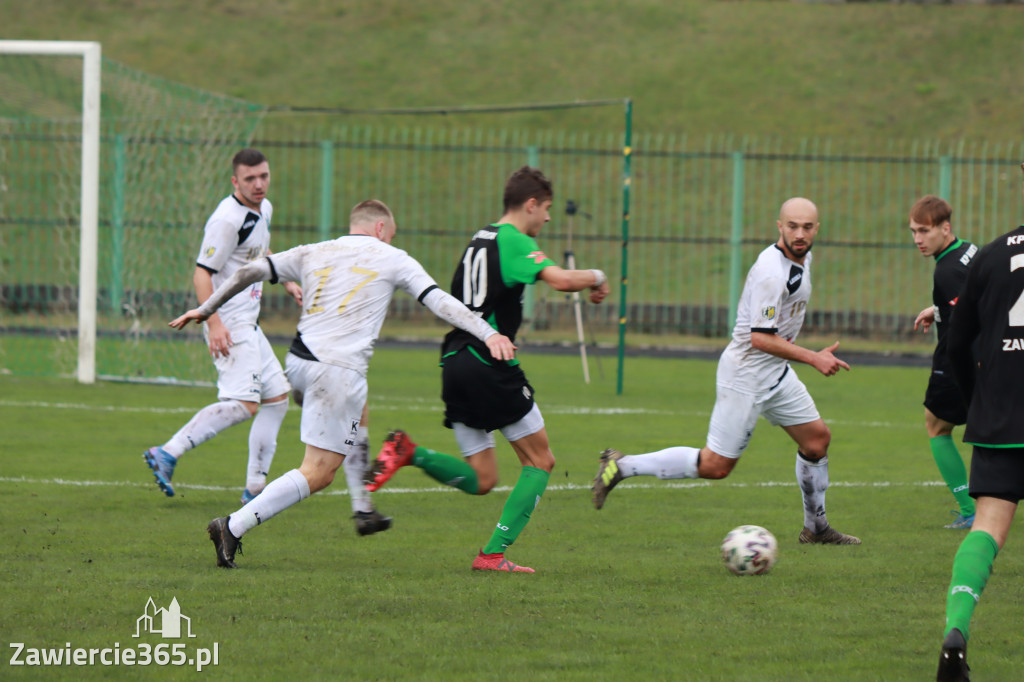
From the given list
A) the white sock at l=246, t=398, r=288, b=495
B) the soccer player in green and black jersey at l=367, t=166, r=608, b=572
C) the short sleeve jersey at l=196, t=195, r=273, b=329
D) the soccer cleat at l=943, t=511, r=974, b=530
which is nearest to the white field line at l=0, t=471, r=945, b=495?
the white sock at l=246, t=398, r=288, b=495

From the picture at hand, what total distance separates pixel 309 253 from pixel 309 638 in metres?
2.04

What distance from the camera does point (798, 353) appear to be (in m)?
6.66

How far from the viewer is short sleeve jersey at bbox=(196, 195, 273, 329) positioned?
327 inches

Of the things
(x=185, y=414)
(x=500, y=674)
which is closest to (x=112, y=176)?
(x=185, y=414)

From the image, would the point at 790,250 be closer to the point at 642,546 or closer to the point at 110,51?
the point at 642,546

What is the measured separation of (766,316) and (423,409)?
6.81m

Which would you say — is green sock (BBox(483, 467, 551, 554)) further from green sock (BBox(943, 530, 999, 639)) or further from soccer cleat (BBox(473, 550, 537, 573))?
Result: green sock (BBox(943, 530, 999, 639))

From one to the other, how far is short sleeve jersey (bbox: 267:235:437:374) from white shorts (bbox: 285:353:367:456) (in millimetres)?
58

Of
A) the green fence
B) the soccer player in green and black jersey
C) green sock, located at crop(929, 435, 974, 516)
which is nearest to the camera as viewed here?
the soccer player in green and black jersey

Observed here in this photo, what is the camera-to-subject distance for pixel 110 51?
39750 mm

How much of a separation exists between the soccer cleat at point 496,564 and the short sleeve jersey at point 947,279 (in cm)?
285

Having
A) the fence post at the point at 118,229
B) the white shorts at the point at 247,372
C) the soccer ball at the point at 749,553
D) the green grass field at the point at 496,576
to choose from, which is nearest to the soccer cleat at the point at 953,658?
the green grass field at the point at 496,576

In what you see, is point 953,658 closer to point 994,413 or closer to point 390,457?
point 994,413

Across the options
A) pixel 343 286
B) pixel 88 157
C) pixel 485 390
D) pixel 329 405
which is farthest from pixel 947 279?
pixel 88 157
